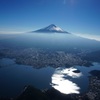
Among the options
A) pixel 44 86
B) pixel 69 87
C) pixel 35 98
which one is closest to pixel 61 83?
pixel 69 87

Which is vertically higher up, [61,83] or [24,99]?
[24,99]

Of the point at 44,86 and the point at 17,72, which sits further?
the point at 17,72

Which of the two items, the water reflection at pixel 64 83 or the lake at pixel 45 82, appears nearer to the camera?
the lake at pixel 45 82

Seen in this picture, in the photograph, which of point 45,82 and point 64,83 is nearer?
point 45,82

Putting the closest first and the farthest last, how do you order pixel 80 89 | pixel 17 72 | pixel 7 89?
pixel 7 89
pixel 80 89
pixel 17 72

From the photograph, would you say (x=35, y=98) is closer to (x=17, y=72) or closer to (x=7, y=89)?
(x=7, y=89)

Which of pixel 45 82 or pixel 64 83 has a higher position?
pixel 45 82

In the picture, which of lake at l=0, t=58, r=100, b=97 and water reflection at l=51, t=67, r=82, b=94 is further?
water reflection at l=51, t=67, r=82, b=94

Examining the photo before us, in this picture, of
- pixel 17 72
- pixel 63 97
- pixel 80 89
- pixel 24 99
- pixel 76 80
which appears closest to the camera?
pixel 24 99

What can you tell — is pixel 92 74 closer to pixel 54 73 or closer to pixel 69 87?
pixel 54 73
